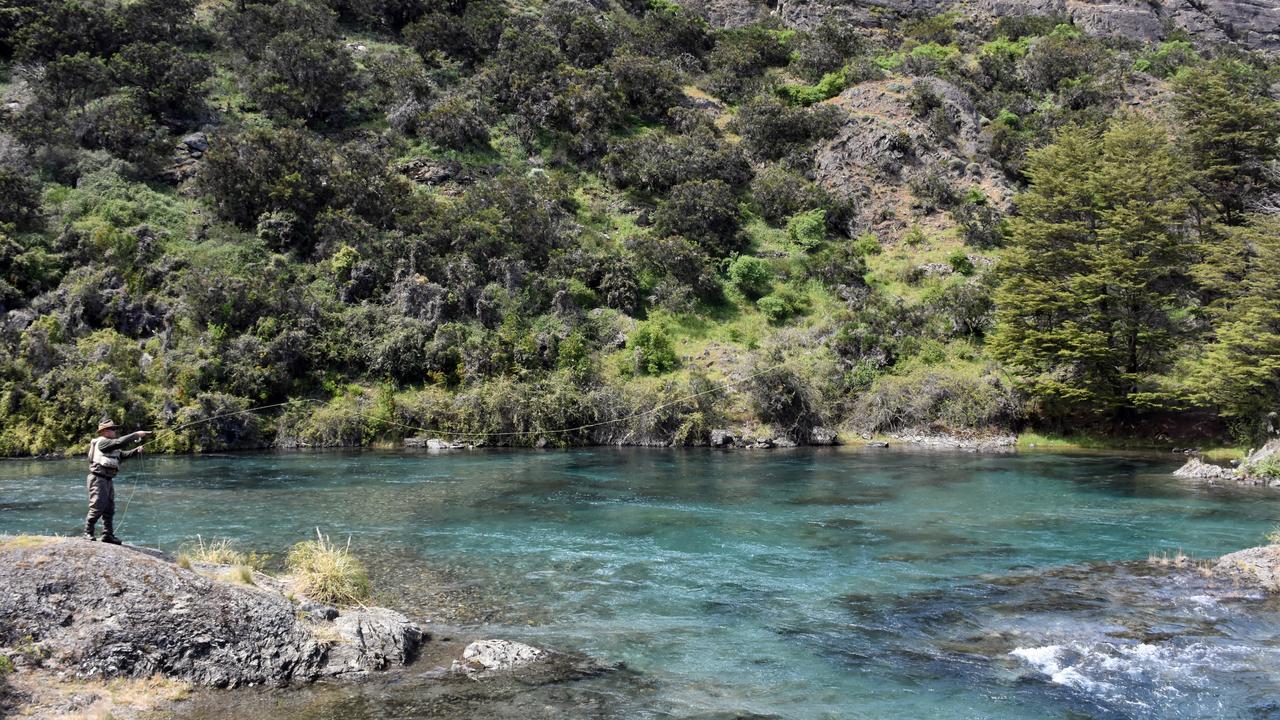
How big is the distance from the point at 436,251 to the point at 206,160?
547 inches

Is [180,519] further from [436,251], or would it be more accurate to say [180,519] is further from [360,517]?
[436,251]

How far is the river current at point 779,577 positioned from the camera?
8.23m

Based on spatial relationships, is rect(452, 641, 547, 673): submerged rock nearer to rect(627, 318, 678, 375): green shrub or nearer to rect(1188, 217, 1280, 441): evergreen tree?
rect(627, 318, 678, 375): green shrub

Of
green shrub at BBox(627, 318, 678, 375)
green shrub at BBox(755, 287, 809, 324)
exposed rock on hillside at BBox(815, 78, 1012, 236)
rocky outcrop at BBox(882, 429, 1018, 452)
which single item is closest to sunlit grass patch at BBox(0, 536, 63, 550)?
green shrub at BBox(627, 318, 678, 375)

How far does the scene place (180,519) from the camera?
17.1 meters

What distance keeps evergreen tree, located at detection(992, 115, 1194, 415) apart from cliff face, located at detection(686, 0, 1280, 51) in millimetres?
47024

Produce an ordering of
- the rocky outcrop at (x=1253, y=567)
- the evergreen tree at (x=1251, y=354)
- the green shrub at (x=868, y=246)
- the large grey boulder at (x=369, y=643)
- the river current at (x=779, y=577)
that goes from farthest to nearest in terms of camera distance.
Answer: the green shrub at (x=868, y=246) → the evergreen tree at (x=1251, y=354) → the rocky outcrop at (x=1253, y=567) → the large grey boulder at (x=369, y=643) → the river current at (x=779, y=577)

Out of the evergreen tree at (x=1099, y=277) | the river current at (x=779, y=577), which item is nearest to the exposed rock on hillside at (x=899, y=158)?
the evergreen tree at (x=1099, y=277)

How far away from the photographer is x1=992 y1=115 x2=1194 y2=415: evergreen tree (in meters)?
32.0

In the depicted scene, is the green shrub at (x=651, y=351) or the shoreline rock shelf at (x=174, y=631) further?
the green shrub at (x=651, y=351)

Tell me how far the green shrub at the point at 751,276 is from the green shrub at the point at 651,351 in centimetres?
734

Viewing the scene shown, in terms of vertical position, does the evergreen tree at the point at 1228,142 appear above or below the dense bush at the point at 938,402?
above

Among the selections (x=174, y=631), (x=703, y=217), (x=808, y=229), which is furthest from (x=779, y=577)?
(x=808, y=229)

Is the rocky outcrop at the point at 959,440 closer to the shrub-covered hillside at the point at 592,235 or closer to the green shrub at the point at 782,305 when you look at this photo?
the shrub-covered hillside at the point at 592,235
